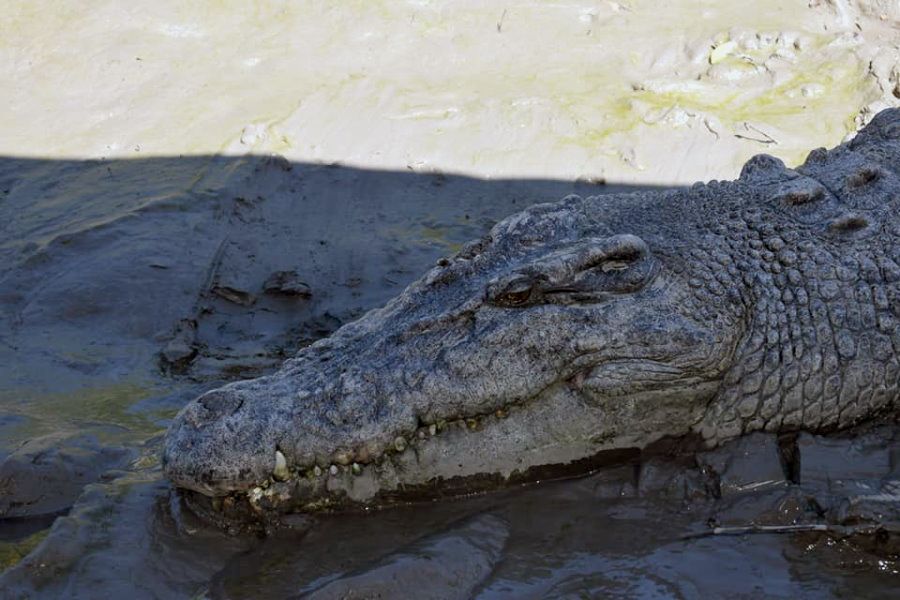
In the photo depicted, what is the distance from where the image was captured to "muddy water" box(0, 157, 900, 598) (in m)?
2.69

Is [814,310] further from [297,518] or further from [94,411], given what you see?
[94,411]

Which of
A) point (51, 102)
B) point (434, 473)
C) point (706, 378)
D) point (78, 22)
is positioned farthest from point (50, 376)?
point (78, 22)

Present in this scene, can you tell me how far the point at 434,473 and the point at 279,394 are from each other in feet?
1.71

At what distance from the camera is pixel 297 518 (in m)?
2.95

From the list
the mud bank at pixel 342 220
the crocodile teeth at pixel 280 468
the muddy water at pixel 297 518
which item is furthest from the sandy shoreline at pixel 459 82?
the crocodile teeth at pixel 280 468

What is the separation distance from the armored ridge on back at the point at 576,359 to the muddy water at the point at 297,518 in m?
0.12

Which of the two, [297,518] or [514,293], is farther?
[514,293]

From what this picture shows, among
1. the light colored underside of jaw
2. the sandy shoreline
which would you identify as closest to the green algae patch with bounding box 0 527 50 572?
the light colored underside of jaw

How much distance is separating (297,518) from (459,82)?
13.5 ft

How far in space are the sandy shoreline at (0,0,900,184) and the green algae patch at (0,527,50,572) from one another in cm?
341

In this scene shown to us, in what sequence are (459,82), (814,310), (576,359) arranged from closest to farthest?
(576,359)
(814,310)
(459,82)

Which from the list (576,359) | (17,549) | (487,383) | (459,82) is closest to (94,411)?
(17,549)

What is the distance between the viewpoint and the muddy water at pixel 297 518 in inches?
106

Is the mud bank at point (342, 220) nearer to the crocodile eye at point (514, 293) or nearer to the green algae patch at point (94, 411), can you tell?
the green algae patch at point (94, 411)
